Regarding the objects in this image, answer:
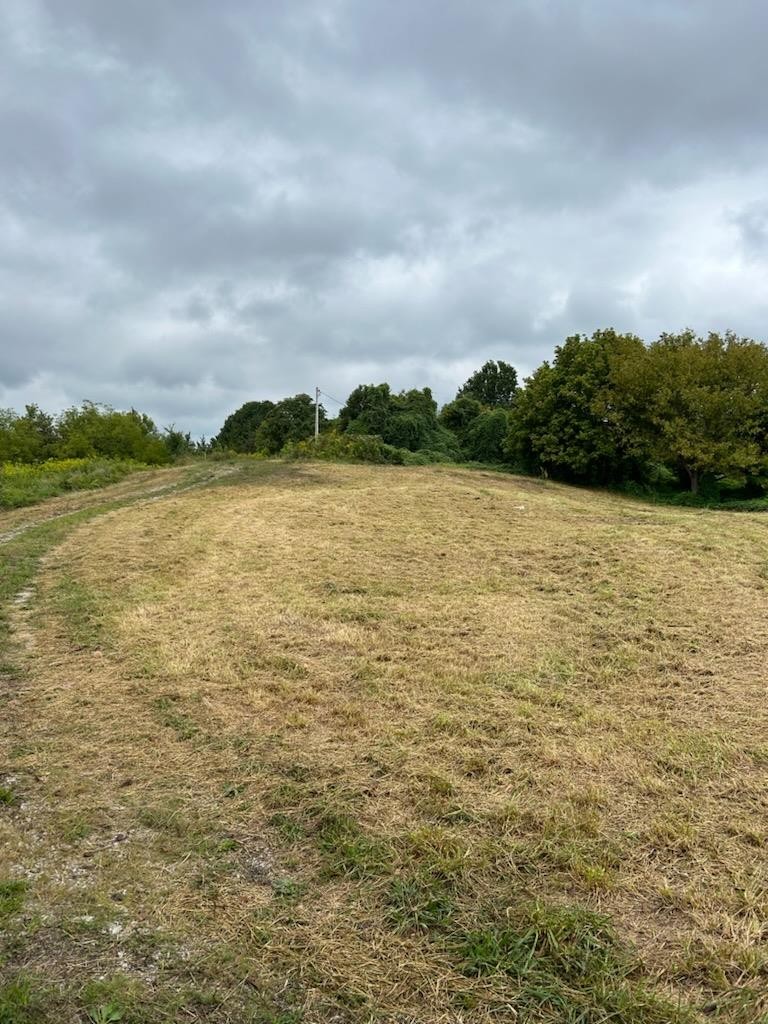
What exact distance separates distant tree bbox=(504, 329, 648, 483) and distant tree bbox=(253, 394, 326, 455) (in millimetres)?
22199

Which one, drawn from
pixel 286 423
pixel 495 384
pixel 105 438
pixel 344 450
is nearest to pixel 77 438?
pixel 105 438

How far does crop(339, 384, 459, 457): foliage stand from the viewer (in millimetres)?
34906

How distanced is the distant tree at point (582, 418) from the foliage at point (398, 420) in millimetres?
8441

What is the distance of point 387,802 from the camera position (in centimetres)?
312

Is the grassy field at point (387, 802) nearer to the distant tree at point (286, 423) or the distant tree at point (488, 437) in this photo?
the distant tree at point (488, 437)

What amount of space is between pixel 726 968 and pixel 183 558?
7.66m

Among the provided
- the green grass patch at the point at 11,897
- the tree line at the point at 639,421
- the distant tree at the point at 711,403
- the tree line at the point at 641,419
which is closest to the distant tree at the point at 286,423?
the tree line at the point at 639,421

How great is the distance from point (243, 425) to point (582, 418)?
3955 cm

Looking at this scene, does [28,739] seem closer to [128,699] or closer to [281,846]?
[128,699]

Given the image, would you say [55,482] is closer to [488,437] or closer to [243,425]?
[488,437]

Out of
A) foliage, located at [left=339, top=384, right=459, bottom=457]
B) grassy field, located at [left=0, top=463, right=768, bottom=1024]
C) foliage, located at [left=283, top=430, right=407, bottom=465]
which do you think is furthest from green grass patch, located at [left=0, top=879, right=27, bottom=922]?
foliage, located at [left=339, top=384, right=459, bottom=457]

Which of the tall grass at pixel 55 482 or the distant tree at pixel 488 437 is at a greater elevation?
the distant tree at pixel 488 437

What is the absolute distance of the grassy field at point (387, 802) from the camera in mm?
2082

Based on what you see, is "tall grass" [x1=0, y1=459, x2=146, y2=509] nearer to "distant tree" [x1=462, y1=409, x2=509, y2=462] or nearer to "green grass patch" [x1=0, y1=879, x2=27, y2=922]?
"green grass patch" [x1=0, y1=879, x2=27, y2=922]
